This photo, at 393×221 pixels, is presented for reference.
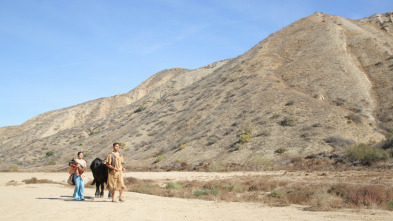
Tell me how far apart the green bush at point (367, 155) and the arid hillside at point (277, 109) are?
9.43 ft

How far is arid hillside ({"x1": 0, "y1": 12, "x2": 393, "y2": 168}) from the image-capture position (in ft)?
103

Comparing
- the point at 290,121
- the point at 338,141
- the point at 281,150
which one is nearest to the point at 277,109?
the point at 290,121

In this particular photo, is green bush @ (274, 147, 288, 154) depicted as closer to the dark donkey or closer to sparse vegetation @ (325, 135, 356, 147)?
sparse vegetation @ (325, 135, 356, 147)

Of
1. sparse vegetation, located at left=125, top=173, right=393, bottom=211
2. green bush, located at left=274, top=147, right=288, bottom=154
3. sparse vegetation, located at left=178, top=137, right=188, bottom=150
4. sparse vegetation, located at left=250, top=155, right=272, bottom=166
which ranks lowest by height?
sparse vegetation, located at left=125, top=173, right=393, bottom=211

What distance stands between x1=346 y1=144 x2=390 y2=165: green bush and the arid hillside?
2.87 meters

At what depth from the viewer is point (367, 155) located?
73.5ft

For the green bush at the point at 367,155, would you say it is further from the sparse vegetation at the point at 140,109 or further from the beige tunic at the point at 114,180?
the sparse vegetation at the point at 140,109

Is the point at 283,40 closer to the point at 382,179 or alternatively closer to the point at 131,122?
the point at 131,122

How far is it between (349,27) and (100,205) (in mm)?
57618

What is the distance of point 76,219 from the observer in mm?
7648

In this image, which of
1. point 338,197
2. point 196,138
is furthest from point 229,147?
point 338,197

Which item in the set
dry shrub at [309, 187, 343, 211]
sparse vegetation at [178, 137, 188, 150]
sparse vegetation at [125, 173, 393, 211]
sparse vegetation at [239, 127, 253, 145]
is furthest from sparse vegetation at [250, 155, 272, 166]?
dry shrub at [309, 187, 343, 211]

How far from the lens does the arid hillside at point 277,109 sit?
31341 mm

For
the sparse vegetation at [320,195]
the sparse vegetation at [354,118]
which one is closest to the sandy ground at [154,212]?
the sparse vegetation at [320,195]
